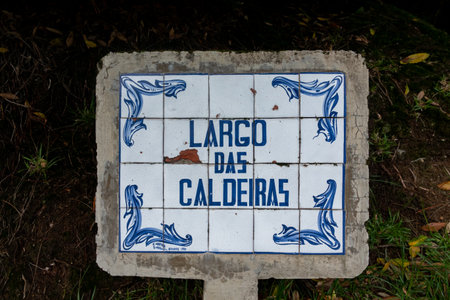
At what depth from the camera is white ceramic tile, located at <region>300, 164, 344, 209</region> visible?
7.78ft

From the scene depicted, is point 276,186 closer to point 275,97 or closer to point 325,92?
point 275,97

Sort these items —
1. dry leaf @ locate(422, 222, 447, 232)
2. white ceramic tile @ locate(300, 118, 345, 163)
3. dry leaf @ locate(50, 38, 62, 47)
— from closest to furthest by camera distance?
white ceramic tile @ locate(300, 118, 345, 163) < dry leaf @ locate(422, 222, 447, 232) < dry leaf @ locate(50, 38, 62, 47)

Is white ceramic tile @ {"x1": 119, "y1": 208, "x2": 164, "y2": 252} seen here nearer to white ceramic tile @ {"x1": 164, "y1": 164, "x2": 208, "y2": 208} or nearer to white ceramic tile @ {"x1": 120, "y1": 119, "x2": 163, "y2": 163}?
white ceramic tile @ {"x1": 164, "y1": 164, "x2": 208, "y2": 208}

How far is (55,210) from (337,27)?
271cm

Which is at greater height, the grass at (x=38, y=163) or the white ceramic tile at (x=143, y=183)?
the grass at (x=38, y=163)

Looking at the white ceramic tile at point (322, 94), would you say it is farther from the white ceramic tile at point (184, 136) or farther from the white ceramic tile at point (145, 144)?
the white ceramic tile at point (145, 144)

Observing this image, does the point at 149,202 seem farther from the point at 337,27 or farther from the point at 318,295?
the point at 337,27

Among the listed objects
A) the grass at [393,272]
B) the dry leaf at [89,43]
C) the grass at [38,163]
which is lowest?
the grass at [393,272]

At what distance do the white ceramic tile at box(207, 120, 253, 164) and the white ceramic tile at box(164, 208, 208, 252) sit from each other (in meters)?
0.43

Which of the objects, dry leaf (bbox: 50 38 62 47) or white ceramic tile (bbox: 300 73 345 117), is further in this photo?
dry leaf (bbox: 50 38 62 47)

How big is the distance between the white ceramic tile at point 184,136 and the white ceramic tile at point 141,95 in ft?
0.49

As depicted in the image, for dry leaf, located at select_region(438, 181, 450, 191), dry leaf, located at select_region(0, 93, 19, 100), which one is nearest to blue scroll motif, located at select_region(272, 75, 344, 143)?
dry leaf, located at select_region(438, 181, 450, 191)

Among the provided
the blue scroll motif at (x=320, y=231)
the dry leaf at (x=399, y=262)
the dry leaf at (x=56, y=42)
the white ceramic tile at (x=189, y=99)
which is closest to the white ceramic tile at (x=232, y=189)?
the blue scroll motif at (x=320, y=231)

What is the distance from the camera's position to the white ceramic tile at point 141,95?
7.89 feet
